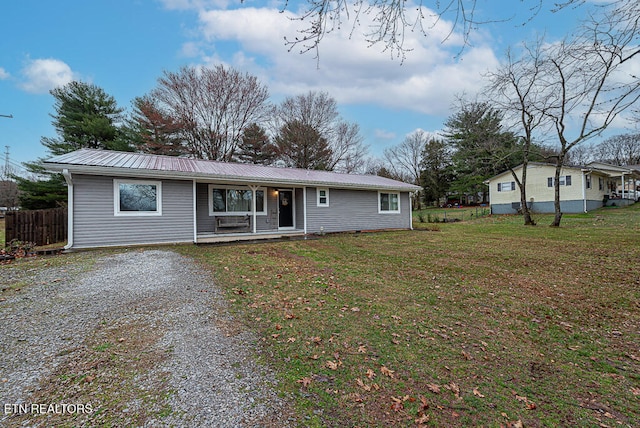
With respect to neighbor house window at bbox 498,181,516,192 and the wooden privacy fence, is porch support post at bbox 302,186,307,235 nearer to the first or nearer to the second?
the wooden privacy fence

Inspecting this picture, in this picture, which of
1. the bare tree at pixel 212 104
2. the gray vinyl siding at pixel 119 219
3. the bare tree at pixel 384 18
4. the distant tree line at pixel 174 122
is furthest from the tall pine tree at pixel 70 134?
the bare tree at pixel 384 18

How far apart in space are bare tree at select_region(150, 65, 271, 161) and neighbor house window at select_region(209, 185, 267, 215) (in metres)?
11.7

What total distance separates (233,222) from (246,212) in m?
0.72

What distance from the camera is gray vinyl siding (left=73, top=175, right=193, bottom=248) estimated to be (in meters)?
8.00

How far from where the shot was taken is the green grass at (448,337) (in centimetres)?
225

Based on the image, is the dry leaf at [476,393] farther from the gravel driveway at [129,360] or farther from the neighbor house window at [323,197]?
the neighbor house window at [323,197]

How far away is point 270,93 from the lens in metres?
22.5

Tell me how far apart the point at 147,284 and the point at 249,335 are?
286 centimetres

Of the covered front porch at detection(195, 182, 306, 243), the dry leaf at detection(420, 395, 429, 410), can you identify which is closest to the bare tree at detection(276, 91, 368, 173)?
the covered front porch at detection(195, 182, 306, 243)

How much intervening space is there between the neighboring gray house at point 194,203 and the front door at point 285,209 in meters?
0.05

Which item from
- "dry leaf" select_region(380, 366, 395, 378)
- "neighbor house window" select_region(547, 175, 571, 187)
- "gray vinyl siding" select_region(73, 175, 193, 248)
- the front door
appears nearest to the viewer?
"dry leaf" select_region(380, 366, 395, 378)

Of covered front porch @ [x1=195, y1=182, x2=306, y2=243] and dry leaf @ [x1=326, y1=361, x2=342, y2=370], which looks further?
covered front porch @ [x1=195, y1=182, x2=306, y2=243]

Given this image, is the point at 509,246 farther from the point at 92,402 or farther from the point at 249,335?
the point at 92,402

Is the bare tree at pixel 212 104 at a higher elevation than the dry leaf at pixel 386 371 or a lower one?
higher
